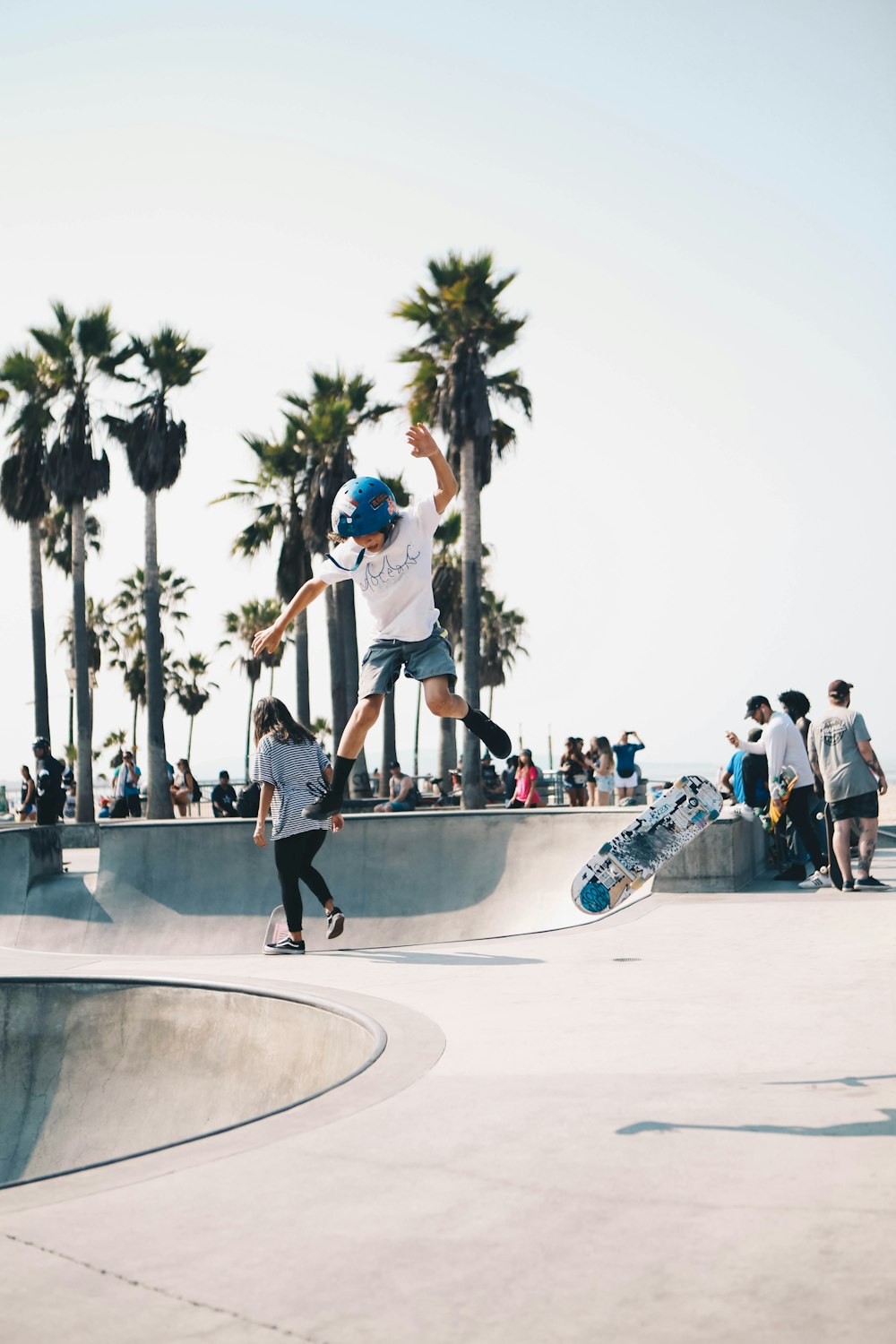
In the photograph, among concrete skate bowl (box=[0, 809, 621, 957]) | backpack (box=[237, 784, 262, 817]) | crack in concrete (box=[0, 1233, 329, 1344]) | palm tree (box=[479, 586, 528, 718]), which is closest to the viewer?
crack in concrete (box=[0, 1233, 329, 1344])

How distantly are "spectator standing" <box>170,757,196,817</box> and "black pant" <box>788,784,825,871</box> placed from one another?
13839 mm

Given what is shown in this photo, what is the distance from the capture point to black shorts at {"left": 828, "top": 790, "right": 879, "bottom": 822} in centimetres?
948

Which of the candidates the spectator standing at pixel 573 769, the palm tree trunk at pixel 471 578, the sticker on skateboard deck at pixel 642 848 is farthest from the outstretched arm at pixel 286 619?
the palm tree trunk at pixel 471 578

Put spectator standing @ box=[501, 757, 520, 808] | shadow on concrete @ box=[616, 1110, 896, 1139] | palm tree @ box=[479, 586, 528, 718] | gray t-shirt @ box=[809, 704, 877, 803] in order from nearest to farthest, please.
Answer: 1. shadow on concrete @ box=[616, 1110, 896, 1139]
2. gray t-shirt @ box=[809, 704, 877, 803]
3. spectator standing @ box=[501, 757, 520, 808]
4. palm tree @ box=[479, 586, 528, 718]

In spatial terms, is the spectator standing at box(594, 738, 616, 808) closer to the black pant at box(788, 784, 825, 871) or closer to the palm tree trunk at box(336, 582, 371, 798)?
the black pant at box(788, 784, 825, 871)

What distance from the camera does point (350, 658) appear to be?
31531 mm

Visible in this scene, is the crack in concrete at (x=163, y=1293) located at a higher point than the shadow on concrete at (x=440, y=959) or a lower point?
higher

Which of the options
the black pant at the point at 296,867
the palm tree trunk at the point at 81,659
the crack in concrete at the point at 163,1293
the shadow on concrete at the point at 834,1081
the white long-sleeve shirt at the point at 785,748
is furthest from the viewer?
the palm tree trunk at the point at 81,659

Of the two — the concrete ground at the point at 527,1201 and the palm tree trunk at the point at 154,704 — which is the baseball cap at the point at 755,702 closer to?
the concrete ground at the point at 527,1201

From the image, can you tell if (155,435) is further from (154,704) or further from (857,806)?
(857,806)

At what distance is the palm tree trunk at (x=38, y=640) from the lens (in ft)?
98.7

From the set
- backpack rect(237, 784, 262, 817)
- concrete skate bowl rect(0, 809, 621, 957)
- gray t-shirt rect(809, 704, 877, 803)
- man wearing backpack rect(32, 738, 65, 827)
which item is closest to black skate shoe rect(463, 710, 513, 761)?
gray t-shirt rect(809, 704, 877, 803)

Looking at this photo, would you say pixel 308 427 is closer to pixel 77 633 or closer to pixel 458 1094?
pixel 77 633

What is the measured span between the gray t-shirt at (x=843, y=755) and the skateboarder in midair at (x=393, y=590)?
432cm
